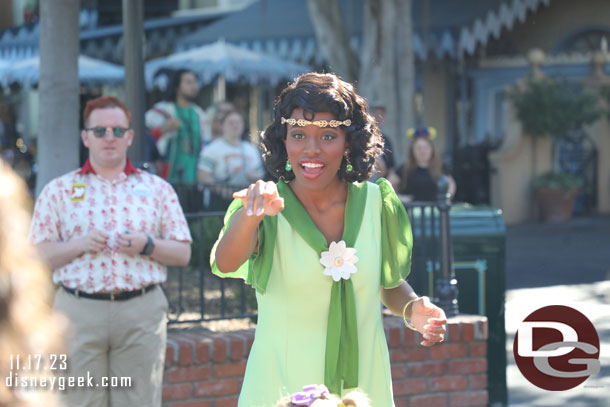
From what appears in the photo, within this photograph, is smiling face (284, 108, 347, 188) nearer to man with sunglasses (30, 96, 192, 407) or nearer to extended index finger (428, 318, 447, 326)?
extended index finger (428, 318, 447, 326)

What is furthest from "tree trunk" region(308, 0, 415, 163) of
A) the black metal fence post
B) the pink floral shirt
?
the pink floral shirt

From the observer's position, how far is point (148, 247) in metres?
4.50

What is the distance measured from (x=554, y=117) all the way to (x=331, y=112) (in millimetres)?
13648

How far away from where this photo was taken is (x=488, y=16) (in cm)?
1867

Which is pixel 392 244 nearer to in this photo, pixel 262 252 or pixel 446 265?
pixel 262 252

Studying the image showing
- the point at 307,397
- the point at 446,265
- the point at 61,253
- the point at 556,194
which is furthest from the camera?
the point at 556,194

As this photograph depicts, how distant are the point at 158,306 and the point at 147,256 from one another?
0.24 metres

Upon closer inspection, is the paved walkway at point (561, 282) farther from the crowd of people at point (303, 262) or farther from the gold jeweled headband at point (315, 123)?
the gold jeweled headband at point (315, 123)

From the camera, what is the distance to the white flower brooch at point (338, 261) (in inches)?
119

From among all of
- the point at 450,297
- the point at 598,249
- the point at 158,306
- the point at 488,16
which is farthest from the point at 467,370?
the point at 488,16

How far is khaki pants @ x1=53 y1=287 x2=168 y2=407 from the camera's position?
14.5 feet

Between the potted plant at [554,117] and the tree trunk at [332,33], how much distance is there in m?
3.60

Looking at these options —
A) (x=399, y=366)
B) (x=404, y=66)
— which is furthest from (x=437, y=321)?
(x=404, y=66)

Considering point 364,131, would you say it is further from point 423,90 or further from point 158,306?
point 423,90
